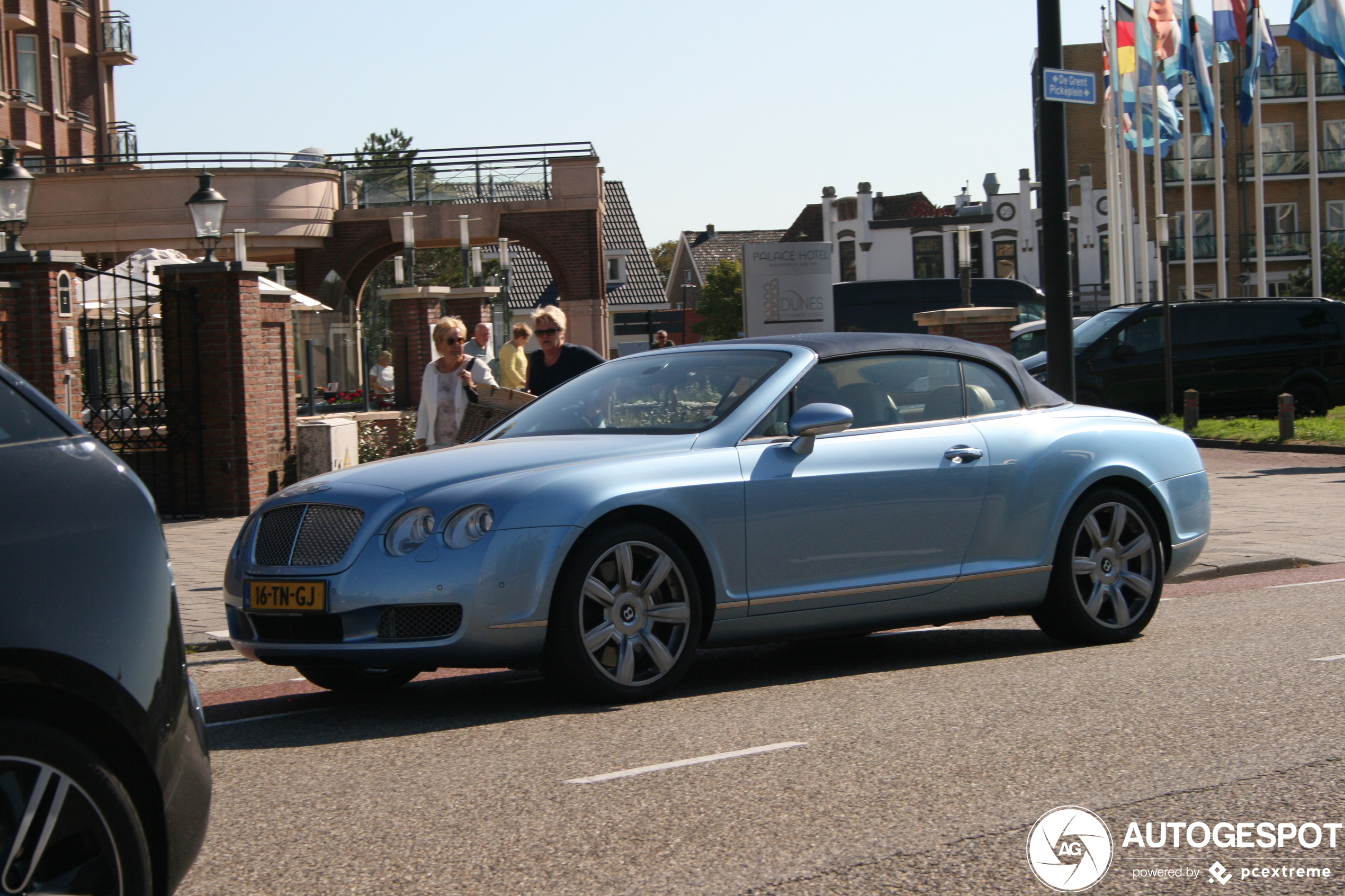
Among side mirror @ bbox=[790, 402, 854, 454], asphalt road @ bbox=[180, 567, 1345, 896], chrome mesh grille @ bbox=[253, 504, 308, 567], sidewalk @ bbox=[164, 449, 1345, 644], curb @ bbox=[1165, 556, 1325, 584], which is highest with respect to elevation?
side mirror @ bbox=[790, 402, 854, 454]

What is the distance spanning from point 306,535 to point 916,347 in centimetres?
306

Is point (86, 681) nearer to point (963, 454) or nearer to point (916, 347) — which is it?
point (963, 454)

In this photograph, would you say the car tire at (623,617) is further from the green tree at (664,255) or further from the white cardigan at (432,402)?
the green tree at (664,255)

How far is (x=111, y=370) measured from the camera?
597 inches

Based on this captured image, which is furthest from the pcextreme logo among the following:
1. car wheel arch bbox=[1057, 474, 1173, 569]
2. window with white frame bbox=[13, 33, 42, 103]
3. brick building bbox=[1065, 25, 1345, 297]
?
brick building bbox=[1065, 25, 1345, 297]

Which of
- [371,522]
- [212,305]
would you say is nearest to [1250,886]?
[371,522]

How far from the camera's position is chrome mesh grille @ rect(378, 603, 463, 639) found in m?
5.72

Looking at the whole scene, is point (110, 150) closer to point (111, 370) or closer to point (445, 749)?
point (111, 370)

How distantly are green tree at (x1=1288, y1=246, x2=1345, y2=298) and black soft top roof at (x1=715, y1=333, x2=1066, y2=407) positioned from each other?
60.9 m

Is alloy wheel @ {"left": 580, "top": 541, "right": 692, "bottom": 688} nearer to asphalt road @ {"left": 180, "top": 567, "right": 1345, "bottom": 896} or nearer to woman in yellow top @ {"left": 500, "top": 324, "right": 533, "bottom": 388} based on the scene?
asphalt road @ {"left": 180, "top": 567, "right": 1345, "bottom": 896}

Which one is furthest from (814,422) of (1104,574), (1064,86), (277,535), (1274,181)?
(1274,181)

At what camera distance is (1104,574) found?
24.8 ft

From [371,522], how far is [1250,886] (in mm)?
3305

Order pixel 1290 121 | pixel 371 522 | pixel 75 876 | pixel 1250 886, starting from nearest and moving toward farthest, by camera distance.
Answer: pixel 75 876, pixel 1250 886, pixel 371 522, pixel 1290 121
